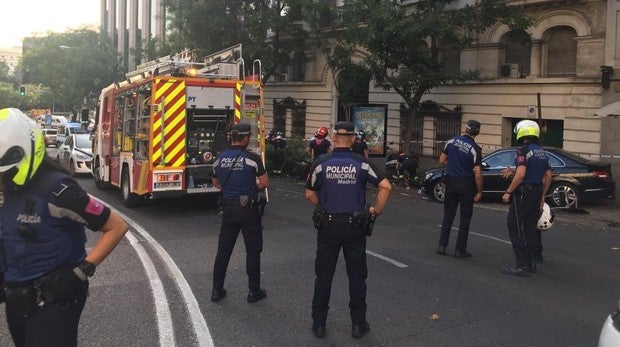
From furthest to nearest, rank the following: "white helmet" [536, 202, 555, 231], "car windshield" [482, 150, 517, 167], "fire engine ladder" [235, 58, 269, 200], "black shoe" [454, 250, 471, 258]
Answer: "car windshield" [482, 150, 517, 167] < "fire engine ladder" [235, 58, 269, 200] < "black shoe" [454, 250, 471, 258] < "white helmet" [536, 202, 555, 231]

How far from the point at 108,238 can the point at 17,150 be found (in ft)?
1.93

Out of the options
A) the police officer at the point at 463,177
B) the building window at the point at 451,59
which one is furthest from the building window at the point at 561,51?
the police officer at the point at 463,177

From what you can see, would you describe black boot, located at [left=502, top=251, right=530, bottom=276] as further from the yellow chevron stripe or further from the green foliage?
the green foliage

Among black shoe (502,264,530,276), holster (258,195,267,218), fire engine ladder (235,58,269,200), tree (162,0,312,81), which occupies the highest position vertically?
tree (162,0,312,81)

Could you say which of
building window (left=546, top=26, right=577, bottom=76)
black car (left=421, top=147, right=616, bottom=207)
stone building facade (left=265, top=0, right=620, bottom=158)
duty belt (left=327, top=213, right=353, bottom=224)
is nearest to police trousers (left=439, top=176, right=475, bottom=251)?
duty belt (left=327, top=213, right=353, bottom=224)

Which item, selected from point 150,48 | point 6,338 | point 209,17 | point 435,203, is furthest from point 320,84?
point 6,338

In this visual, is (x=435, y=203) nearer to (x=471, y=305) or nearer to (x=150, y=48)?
(x=471, y=305)

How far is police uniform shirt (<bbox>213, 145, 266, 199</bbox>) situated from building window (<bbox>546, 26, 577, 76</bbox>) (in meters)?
15.9

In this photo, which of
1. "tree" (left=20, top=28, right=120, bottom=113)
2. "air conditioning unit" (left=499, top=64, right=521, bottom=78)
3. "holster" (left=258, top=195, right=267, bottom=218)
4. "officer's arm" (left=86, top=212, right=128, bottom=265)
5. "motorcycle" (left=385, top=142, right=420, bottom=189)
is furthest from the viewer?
"tree" (left=20, top=28, right=120, bottom=113)

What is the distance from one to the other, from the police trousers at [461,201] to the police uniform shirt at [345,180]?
10.5 feet

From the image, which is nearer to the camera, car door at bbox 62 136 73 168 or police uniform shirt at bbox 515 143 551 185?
police uniform shirt at bbox 515 143 551 185

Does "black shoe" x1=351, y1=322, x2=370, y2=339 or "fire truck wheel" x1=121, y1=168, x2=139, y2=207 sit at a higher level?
"fire truck wheel" x1=121, y1=168, x2=139, y2=207

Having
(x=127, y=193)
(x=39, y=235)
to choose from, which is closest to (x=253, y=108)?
(x=127, y=193)

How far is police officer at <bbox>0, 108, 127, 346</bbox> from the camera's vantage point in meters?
2.67
